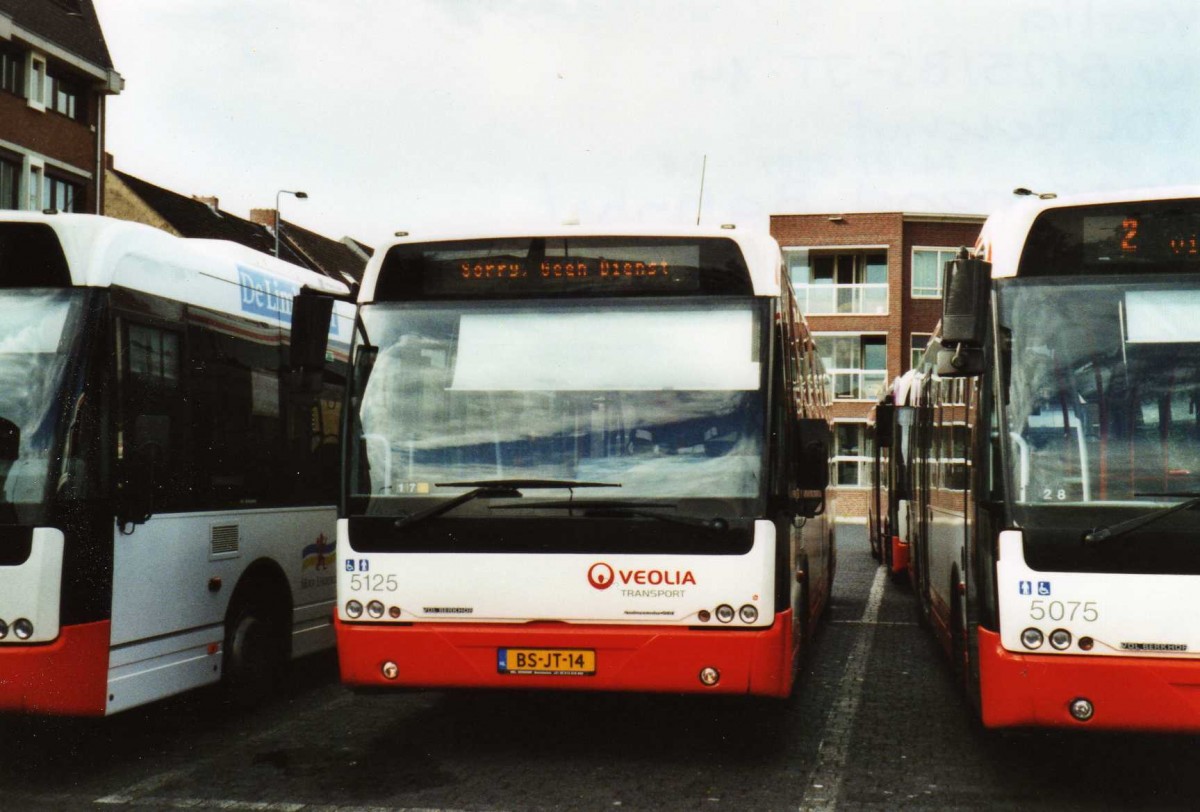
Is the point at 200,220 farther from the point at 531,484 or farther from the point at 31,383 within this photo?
the point at 531,484

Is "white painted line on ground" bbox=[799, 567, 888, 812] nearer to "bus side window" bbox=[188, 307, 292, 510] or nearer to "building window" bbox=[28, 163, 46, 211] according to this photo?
"bus side window" bbox=[188, 307, 292, 510]

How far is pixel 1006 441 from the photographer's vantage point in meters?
6.57

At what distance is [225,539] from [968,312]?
475 cm

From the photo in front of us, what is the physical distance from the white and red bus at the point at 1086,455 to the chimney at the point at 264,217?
51.9 metres

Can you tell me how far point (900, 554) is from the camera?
1789 centimetres

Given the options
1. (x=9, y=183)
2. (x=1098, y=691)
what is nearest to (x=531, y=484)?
(x=1098, y=691)

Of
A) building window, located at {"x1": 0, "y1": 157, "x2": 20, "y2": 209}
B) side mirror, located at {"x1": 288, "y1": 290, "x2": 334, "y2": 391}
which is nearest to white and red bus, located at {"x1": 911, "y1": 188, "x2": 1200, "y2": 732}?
side mirror, located at {"x1": 288, "y1": 290, "x2": 334, "y2": 391}

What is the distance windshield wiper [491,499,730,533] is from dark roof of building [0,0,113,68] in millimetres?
29912

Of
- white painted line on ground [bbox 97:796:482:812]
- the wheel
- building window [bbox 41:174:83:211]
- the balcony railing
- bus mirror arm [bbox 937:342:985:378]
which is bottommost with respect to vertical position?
white painted line on ground [bbox 97:796:482:812]

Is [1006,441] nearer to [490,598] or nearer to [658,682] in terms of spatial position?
[658,682]

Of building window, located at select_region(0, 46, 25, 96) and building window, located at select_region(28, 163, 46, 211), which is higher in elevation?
building window, located at select_region(0, 46, 25, 96)

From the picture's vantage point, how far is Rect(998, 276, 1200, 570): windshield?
636cm

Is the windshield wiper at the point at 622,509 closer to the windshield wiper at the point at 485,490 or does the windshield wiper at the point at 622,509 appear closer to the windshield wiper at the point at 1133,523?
the windshield wiper at the point at 485,490

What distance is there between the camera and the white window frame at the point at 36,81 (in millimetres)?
33031
